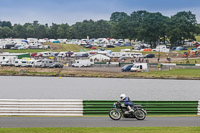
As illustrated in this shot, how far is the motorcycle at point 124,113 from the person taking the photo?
2450 cm

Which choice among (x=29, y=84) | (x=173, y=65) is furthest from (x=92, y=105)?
(x=173, y=65)

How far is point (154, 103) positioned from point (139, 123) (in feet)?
12.8

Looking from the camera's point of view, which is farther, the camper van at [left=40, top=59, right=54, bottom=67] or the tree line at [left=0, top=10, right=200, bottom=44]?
the tree line at [left=0, top=10, right=200, bottom=44]

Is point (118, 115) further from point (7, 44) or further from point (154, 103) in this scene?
point (7, 44)

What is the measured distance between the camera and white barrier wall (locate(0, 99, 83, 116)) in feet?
83.6

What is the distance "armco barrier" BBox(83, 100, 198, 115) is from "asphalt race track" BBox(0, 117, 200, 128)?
1281 mm

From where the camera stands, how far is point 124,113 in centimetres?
2478

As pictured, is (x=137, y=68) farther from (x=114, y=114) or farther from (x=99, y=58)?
(x=114, y=114)

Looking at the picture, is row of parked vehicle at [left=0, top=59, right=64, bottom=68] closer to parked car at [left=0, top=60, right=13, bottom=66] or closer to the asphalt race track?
parked car at [left=0, top=60, right=13, bottom=66]

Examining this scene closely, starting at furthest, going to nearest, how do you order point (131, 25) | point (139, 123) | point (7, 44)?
point (131, 25), point (7, 44), point (139, 123)

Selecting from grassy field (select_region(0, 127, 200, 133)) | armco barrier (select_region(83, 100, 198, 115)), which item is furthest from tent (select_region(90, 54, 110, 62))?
grassy field (select_region(0, 127, 200, 133))

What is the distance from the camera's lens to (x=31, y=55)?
371 feet

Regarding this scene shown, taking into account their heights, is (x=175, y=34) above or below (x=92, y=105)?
above

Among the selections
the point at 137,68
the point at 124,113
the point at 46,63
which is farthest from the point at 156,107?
the point at 46,63
